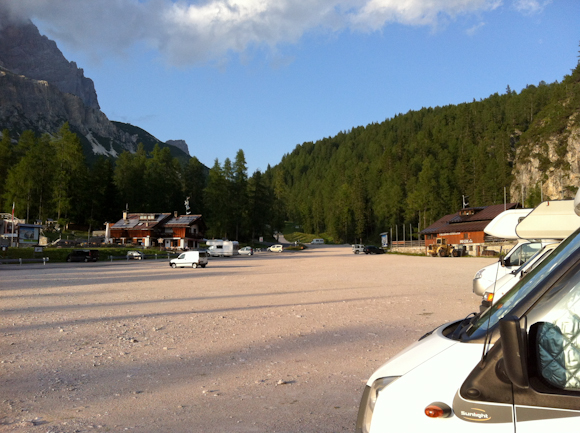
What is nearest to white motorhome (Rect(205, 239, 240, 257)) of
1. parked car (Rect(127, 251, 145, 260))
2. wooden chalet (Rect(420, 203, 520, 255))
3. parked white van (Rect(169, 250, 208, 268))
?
→ parked car (Rect(127, 251, 145, 260))

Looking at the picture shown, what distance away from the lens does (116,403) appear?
17.8 feet

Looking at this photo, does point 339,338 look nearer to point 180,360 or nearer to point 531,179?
point 180,360

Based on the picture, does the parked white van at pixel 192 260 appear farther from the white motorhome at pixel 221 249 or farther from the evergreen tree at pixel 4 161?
the evergreen tree at pixel 4 161

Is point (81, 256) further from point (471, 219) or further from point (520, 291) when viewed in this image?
point (471, 219)

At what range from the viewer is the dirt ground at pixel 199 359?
5.03 m

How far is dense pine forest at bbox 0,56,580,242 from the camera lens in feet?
269

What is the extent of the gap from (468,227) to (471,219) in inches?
118

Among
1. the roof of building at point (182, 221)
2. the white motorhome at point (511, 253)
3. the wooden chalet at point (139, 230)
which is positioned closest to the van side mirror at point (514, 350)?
the white motorhome at point (511, 253)

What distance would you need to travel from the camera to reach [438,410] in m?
2.35

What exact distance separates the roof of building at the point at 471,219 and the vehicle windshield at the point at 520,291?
71520 mm

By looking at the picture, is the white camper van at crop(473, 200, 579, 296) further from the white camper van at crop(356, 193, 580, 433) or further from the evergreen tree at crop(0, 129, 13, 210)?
the evergreen tree at crop(0, 129, 13, 210)

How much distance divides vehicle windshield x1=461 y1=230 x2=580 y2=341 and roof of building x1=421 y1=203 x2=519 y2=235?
2816 inches

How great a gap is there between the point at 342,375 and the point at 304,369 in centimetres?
63

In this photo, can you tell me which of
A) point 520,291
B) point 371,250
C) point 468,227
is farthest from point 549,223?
point 468,227
